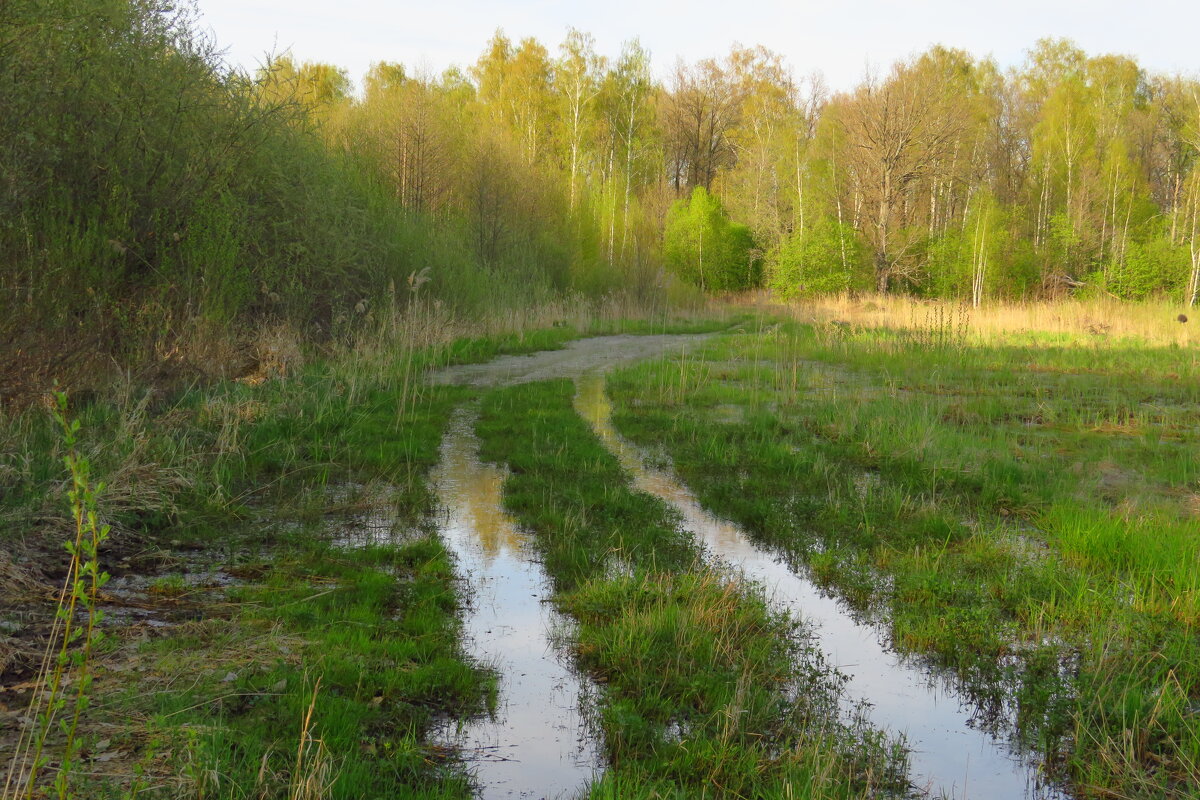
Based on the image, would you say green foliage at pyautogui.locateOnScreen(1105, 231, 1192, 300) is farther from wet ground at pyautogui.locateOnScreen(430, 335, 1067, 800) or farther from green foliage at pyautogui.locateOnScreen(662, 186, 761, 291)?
wet ground at pyautogui.locateOnScreen(430, 335, 1067, 800)

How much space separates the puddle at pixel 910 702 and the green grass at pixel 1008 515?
0.51ft

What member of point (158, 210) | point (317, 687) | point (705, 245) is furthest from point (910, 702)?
point (705, 245)

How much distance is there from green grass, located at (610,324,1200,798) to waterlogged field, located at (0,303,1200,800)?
1.0 inches

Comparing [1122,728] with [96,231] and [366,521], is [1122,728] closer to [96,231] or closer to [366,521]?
[366,521]

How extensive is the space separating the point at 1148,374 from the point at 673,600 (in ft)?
37.5

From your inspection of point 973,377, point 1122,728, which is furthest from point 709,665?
point 973,377

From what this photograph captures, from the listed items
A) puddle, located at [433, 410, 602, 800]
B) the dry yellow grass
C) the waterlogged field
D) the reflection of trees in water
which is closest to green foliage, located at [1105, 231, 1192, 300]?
the dry yellow grass

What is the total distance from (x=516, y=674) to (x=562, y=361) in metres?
12.5

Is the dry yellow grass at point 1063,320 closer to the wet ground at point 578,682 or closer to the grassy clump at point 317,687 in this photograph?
the wet ground at point 578,682

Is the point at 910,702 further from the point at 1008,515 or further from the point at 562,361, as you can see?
the point at 562,361

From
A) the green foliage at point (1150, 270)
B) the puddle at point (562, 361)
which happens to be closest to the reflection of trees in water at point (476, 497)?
the puddle at point (562, 361)

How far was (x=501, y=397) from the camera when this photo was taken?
11.2 metres

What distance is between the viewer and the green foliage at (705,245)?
128 ft

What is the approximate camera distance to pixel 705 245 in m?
39.8
